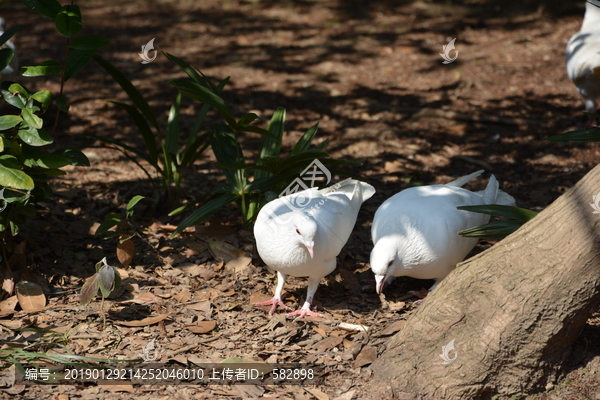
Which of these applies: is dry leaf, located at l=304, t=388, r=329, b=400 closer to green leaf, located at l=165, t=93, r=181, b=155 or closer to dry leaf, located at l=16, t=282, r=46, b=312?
dry leaf, located at l=16, t=282, r=46, b=312

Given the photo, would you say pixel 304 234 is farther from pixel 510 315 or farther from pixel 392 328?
pixel 510 315

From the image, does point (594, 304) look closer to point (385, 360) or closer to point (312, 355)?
point (385, 360)

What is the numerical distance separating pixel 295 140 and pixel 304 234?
286 centimetres

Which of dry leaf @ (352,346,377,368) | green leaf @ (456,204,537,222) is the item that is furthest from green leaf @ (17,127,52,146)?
green leaf @ (456,204,537,222)

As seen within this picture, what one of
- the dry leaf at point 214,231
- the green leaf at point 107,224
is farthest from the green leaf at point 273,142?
the green leaf at point 107,224

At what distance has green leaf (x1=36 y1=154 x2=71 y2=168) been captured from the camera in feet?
10.6

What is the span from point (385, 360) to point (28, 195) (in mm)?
2087

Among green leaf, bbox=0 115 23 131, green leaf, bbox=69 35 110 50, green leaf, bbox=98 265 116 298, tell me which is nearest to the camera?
green leaf, bbox=0 115 23 131

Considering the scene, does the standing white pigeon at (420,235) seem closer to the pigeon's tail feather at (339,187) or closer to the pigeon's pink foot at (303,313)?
the pigeon's tail feather at (339,187)

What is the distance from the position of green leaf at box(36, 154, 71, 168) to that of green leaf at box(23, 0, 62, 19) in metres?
0.80

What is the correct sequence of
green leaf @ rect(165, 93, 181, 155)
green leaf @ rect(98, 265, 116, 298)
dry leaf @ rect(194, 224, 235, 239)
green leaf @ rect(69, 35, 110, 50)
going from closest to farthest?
green leaf @ rect(98, 265, 116, 298) → green leaf @ rect(69, 35, 110, 50) → dry leaf @ rect(194, 224, 235, 239) → green leaf @ rect(165, 93, 181, 155)

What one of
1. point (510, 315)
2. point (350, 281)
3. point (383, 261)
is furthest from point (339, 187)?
point (510, 315)

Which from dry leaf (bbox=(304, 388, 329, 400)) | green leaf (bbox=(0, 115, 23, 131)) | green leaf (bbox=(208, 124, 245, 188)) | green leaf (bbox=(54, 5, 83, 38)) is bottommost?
dry leaf (bbox=(304, 388, 329, 400))

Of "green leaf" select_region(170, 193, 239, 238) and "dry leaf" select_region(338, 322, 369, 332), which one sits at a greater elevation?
"green leaf" select_region(170, 193, 239, 238)
